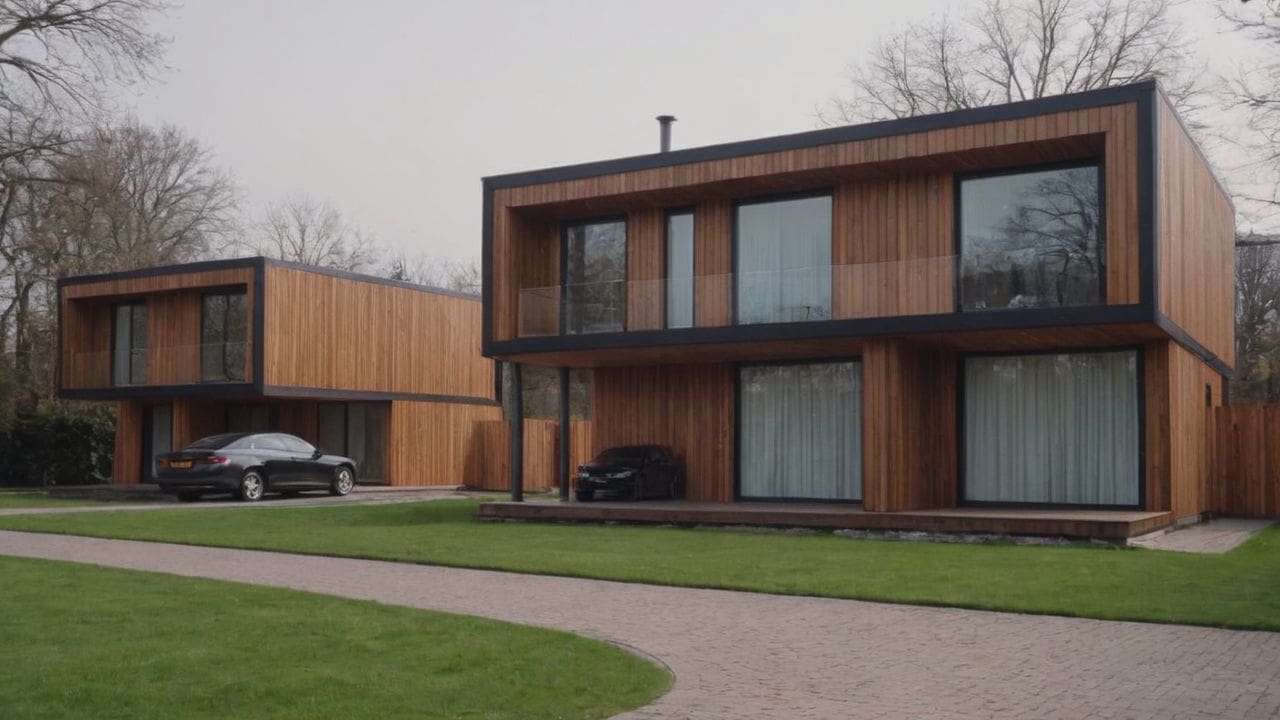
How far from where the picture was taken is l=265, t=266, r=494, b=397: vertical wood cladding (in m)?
30.9

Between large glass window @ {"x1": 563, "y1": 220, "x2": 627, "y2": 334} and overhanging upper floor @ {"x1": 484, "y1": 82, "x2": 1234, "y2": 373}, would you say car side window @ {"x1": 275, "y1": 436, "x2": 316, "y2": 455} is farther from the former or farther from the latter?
large glass window @ {"x1": 563, "y1": 220, "x2": 627, "y2": 334}

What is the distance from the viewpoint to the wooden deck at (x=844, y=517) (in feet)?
53.5

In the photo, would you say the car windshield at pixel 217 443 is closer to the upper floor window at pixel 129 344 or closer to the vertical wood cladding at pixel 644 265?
the upper floor window at pixel 129 344

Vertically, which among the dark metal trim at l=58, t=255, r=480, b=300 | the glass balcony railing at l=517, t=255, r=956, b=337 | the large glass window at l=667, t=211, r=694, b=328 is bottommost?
the glass balcony railing at l=517, t=255, r=956, b=337

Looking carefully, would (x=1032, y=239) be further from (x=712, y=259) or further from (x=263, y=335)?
(x=263, y=335)

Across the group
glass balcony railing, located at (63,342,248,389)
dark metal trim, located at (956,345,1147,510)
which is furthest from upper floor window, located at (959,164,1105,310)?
glass balcony railing, located at (63,342,248,389)

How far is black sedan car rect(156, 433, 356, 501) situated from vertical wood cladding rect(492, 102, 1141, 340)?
732 cm

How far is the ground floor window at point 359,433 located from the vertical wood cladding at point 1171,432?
799 inches

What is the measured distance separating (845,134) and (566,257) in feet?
21.2

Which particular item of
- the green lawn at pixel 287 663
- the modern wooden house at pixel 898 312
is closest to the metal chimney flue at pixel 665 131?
the modern wooden house at pixel 898 312

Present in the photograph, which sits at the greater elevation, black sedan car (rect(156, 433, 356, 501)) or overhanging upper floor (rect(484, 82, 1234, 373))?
overhanging upper floor (rect(484, 82, 1234, 373))

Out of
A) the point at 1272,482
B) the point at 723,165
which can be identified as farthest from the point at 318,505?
the point at 1272,482

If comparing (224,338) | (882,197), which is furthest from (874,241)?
(224,338)

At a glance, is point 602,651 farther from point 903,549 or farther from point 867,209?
point 867,209
